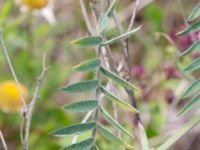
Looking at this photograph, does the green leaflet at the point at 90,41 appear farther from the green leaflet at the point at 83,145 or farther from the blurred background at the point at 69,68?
the blurred background at the point at 69,68

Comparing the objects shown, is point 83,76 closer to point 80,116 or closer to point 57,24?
point 80,116

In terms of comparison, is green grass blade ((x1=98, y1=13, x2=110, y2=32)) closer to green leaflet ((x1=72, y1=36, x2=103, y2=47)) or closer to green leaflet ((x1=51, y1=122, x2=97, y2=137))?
green leaflet ((x1=72, y1=36, x2=103, y2=47))

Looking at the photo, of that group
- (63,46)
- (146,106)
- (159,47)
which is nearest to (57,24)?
(63,46)

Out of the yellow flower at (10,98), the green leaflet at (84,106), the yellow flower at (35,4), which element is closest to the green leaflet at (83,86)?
the green leaflet at (84,106)

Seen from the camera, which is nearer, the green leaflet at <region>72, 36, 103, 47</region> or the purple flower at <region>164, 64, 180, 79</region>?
the green leaflet at <region>72, 36, 103, 47</region>

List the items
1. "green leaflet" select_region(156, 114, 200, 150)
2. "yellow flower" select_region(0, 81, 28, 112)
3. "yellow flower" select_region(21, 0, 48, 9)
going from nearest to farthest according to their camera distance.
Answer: "green leaflet" select_region(156, 114, 200, 150) → "yellow flower" select_region(0, 81, 28, 112) → "yellow flower" select_region(21, 0, 48, 9)

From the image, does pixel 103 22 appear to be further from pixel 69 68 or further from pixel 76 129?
pixel 69 68

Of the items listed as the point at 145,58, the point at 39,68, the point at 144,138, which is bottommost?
the point at 145,58

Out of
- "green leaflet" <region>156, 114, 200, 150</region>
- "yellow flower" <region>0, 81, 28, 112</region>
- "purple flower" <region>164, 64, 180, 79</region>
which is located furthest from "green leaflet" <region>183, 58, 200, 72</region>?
"yellow flower" <region>0, 81, 28, 112</region>

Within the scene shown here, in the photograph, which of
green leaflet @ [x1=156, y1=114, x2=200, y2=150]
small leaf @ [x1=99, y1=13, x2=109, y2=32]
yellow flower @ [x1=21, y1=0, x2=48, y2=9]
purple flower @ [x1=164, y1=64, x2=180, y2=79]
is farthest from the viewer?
yellow flower @ [x1=21, y1=0, x2=48, y2=9]
